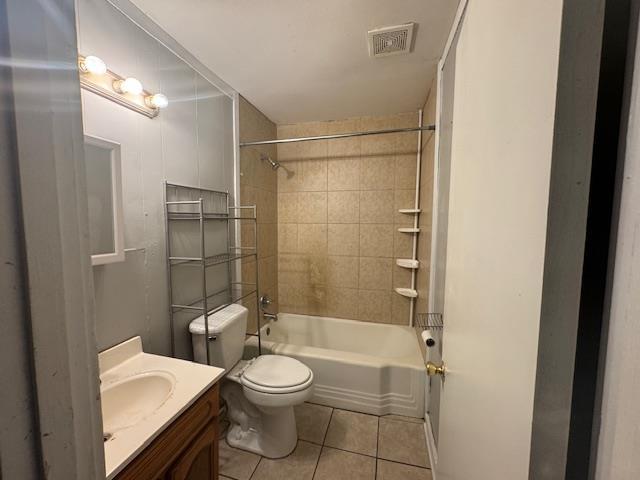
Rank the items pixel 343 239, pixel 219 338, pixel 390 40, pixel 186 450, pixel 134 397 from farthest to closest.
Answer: pixel 343 239 → pixel 219 338 → pixel 390 40 → pixel 134 397 → pixel 186 450

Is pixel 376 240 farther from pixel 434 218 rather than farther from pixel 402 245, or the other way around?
pixel 434 218

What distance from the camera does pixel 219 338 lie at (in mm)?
1552

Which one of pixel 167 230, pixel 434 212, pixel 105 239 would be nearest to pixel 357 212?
pixel 434 212

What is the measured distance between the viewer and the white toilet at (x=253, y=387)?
151 cm

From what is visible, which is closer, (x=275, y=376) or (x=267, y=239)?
(x=275, y=376)

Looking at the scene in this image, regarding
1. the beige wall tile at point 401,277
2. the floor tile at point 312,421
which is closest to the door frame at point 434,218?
the floor tile at point 312,421

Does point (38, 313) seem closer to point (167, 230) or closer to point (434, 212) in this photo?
point (167, 230)

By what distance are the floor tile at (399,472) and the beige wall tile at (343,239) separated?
63.2 inches

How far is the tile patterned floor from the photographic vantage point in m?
1.47

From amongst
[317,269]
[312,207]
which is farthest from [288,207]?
[317,269]

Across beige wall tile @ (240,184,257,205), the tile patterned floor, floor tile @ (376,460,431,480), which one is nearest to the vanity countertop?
the tile patterned floor

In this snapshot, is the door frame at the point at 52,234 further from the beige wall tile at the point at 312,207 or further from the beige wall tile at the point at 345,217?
the beige wall tile at the point at 312,207

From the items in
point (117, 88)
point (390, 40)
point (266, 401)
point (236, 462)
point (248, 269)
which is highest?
point (390, 40)

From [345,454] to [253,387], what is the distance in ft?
2.27
